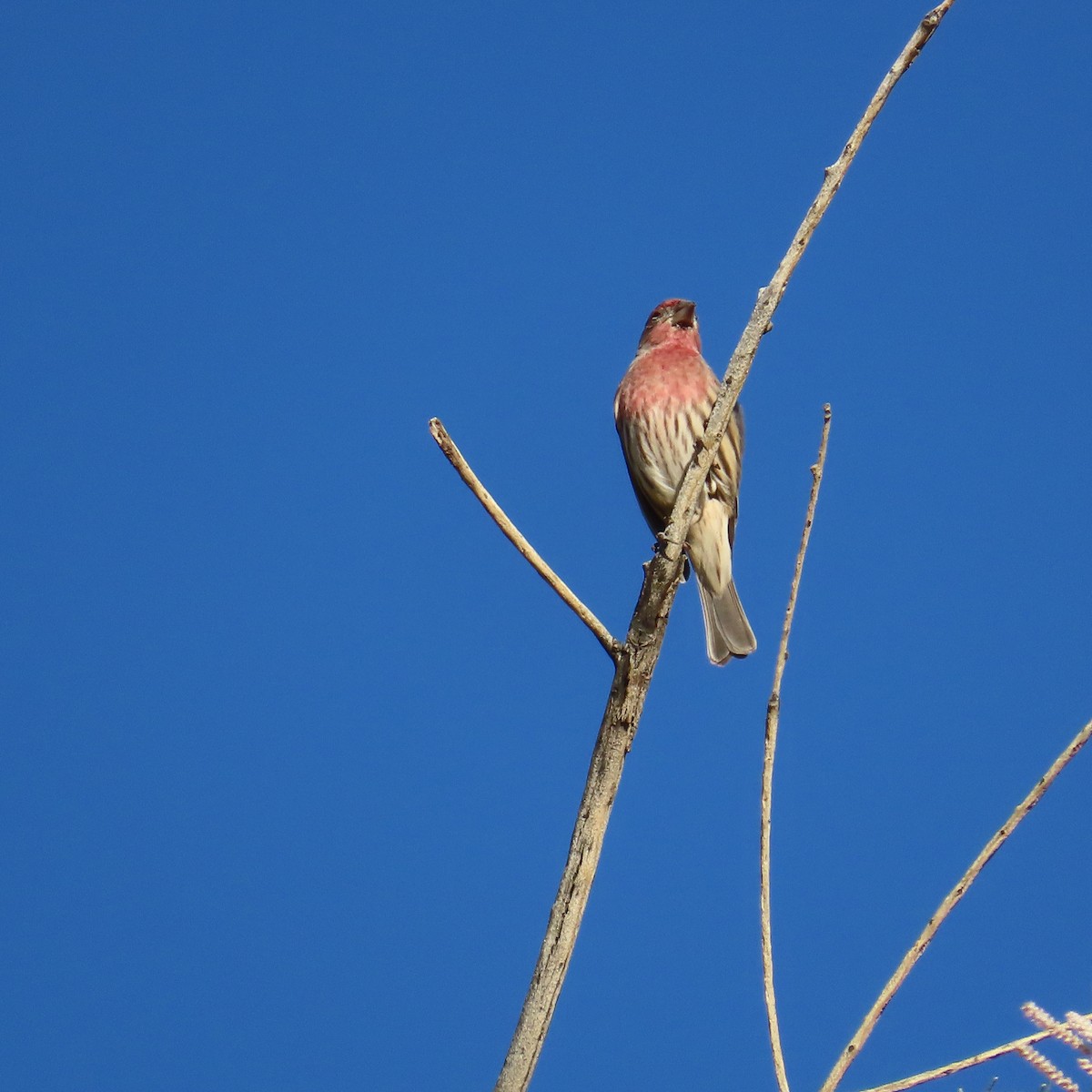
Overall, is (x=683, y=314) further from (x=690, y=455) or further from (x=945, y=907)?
(x=945, y=907)

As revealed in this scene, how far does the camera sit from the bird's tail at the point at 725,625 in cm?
582

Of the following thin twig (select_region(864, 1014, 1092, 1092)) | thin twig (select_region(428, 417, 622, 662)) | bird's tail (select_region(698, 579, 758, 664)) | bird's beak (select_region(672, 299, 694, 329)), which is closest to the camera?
thin twig (select_region(864, 1014, 1092, 1092))

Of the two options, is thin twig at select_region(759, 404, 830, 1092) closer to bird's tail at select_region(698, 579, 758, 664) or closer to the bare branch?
the bare branch

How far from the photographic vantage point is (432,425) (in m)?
2.73

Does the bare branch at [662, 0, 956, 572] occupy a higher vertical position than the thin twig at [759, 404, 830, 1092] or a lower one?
higher

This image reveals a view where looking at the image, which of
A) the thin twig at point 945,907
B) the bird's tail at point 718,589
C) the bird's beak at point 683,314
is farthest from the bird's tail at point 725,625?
the thin twig at point 945,907

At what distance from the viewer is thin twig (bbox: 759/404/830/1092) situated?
2.06 m

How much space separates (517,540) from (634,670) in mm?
364

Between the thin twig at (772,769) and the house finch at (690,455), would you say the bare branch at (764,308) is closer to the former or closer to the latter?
the thin twig at (772,769)

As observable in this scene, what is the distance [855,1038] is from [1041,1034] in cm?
41

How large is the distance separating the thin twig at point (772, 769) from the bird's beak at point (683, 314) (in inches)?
152

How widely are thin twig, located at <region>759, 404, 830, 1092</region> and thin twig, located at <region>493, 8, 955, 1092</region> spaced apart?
0.73ft

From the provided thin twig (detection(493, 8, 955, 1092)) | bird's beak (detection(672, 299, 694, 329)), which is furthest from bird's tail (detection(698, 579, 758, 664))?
thin twig (detection(493, 8, 955, 1092))

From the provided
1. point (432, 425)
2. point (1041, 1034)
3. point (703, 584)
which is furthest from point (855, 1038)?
point (703, 584)
